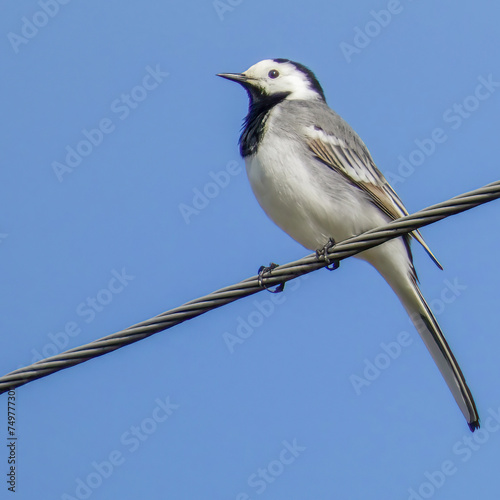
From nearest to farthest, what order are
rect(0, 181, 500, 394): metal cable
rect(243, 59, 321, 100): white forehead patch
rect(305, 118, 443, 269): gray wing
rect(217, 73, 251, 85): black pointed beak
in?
1. rect(0, 181, 500, 394): metal cable
2. rect(305, 118, 443, 269): gray wing
3. rect(243, 59, 321, 100): white forehead patch
4. rect(217, 73, 251, 85): black pointed beak

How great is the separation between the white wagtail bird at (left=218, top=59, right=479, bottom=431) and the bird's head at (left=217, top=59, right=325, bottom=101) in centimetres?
58

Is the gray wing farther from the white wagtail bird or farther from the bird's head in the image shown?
the bird's head

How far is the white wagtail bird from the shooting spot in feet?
20.4

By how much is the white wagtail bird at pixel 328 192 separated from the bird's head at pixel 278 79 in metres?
0.58

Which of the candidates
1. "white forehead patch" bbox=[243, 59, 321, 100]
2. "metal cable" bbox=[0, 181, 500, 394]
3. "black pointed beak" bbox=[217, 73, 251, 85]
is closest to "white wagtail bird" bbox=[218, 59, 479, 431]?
"white forehead patch" bbox=[243, 59, 321, 100]

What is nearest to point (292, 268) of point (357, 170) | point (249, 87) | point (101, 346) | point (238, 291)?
point (238, 291)

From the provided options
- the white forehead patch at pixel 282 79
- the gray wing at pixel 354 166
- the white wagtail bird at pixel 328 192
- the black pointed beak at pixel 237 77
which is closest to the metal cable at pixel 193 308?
the white wagtail bird at pixel 328 192

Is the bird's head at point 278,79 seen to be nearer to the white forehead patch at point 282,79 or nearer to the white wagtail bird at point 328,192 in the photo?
the white forehead patch at point 282,79

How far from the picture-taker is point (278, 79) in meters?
7.82

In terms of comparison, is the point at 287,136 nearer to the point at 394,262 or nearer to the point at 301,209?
the point at 301,209

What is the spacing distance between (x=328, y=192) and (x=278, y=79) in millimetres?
1897

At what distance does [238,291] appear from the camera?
4371 millimetres

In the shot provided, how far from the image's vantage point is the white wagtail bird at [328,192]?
20.4 feet

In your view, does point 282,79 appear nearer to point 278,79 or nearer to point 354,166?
point 278,79
